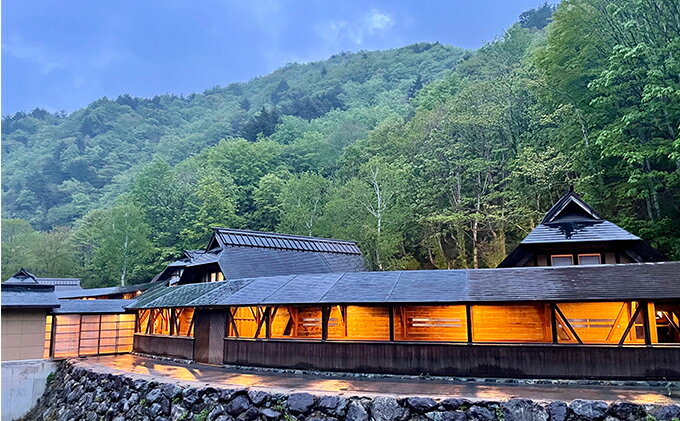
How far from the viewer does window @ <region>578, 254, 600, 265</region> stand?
56.0 ft

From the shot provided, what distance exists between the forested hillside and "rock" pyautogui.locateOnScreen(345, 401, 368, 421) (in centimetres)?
1507

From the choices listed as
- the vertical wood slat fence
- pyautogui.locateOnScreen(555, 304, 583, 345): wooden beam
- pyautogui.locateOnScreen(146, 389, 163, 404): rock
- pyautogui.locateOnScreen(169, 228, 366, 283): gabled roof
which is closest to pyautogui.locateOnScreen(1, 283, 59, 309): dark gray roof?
the vertical wood slat fence

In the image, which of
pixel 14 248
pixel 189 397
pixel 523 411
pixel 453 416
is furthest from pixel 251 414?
pixel 14 248

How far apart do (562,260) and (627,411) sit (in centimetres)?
866

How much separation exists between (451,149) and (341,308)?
18.0m

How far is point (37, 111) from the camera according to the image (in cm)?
10712

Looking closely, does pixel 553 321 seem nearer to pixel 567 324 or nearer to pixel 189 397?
pixel 567 324

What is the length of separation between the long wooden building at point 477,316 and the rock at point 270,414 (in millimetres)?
3602

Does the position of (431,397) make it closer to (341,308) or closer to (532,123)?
(341,308)

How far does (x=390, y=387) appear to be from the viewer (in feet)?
39.4

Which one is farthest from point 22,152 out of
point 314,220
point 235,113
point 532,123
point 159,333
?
point 532,123

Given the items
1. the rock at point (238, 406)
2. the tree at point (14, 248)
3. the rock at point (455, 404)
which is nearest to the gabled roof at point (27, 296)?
the rock at point (238, 406)

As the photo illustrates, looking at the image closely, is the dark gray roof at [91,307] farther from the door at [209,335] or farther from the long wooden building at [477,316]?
the door at [209,335]

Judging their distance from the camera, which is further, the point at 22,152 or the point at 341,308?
the point at 22,152
